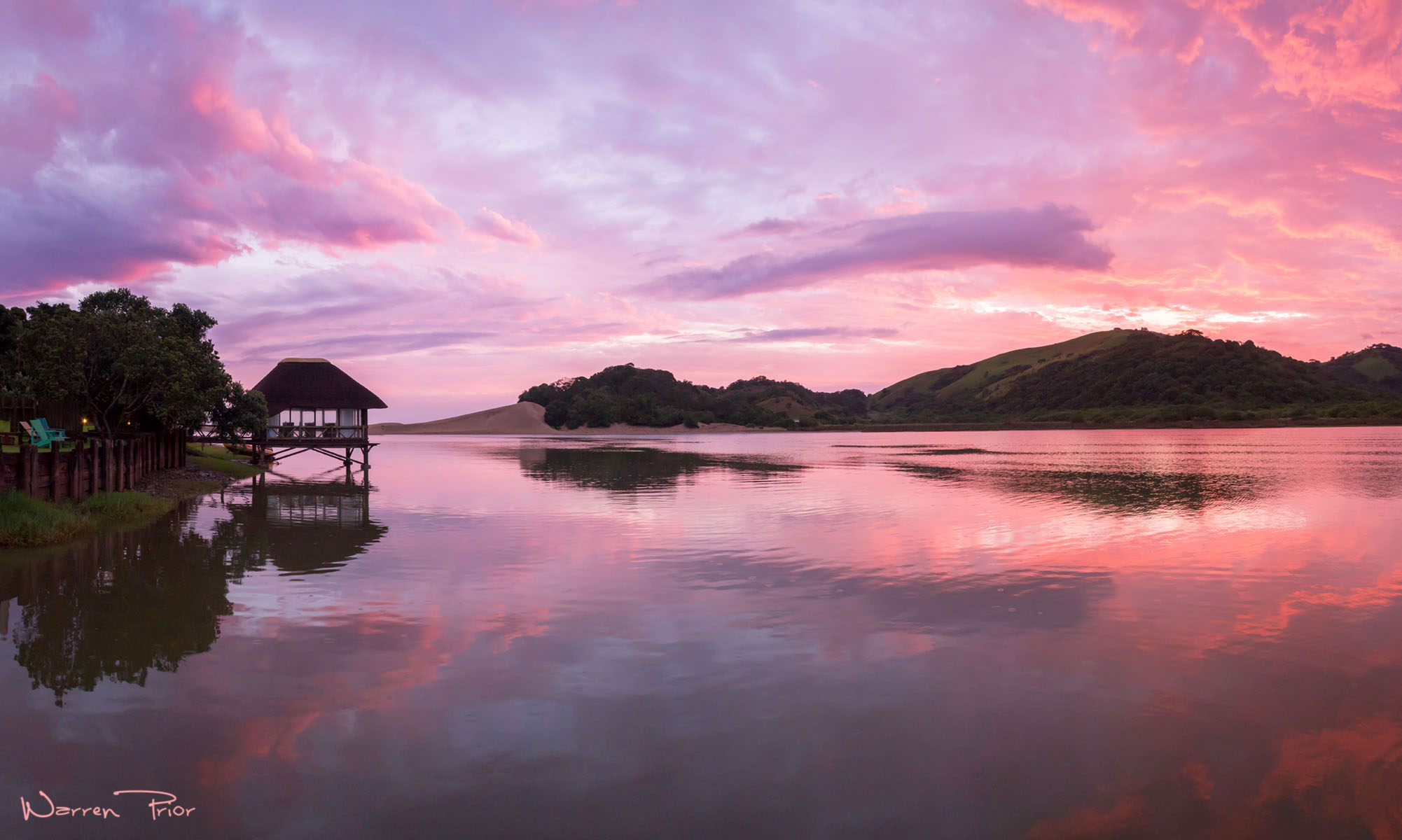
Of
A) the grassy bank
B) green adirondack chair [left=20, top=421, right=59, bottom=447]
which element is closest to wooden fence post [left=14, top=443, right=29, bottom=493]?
the grassy bank

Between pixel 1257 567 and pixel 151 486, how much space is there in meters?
31.0

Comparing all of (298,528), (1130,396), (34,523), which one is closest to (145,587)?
(34,523)

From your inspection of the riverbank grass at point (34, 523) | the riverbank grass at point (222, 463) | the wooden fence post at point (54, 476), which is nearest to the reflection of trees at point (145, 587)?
the riverbank grass at point (34, 523)

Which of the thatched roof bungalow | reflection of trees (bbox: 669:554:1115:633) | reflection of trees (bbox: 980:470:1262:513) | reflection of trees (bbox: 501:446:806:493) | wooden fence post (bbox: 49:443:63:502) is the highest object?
the thatched roof bungalow

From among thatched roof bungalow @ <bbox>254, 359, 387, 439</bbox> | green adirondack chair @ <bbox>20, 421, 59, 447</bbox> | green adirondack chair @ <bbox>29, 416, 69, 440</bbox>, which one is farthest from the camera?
thatched roof bungalow @ <bbox>254, 359, 387, 439</bbox>

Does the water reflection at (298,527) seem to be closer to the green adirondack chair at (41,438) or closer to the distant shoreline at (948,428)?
the green adirondack chair at (41,438)

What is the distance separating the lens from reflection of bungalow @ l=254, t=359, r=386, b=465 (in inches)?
1843

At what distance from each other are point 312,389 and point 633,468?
19.9 m

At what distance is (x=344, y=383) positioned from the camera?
49.5 m

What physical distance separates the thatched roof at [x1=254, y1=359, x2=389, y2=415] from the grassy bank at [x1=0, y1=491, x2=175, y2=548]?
27410 millimetres

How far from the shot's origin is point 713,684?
8156mm

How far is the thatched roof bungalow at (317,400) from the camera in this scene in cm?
4772

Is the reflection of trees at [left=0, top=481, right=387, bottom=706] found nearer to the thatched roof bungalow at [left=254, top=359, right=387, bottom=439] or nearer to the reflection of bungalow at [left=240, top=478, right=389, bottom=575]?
the reflection of bungalow at [left=240, top=478, right=389, bottom=575]

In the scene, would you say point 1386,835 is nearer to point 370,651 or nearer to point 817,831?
point 817,831
